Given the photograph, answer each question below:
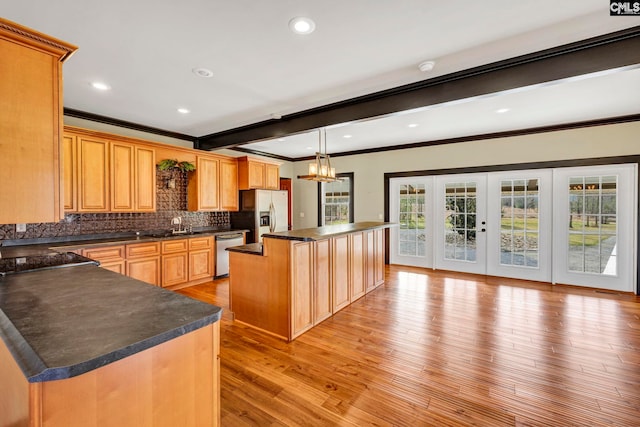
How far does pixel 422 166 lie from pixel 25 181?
575 cm

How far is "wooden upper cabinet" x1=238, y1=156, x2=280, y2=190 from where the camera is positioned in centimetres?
557

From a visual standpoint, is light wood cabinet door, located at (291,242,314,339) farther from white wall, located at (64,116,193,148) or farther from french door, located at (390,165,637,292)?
french door, located at (390,165,637,292)

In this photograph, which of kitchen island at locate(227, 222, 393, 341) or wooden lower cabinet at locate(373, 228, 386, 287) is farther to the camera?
wooden lower cabinet at locate(373, 228, 386, 287)

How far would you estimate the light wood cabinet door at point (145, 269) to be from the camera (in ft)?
12.9

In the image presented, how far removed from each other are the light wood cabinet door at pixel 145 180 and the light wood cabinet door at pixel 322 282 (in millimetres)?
2880

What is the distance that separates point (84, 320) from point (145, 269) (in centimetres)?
338

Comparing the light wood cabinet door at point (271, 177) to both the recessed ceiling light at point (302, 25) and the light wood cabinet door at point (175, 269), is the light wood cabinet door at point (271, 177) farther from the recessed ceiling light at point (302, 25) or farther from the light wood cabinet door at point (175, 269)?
the recessed ceiling light at point (302, 25)

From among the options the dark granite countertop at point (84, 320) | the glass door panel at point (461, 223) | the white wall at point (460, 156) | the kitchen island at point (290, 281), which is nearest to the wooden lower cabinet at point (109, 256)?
the kitchen island at point (290, 281)

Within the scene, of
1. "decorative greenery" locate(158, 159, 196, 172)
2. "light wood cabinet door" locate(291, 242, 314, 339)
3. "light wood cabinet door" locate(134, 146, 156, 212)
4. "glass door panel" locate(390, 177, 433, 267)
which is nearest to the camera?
"light wood cabinet door" locate(291, 242, 314, 339)

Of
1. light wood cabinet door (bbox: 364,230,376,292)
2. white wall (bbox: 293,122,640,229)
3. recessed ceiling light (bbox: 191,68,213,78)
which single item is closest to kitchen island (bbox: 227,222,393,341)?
light wood cabinet door (bbox: 364,230,376,292)

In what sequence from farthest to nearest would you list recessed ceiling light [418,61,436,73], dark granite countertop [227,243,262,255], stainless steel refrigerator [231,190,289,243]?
stainless steel refrigerator [231,190,289,243] < dark granite countertop [227,243,262,255] < recessed ceiling light [418,61,436,73]

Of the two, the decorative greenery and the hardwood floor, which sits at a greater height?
the decorative greenery

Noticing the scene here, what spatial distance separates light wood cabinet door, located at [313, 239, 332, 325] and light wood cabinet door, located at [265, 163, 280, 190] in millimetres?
2959

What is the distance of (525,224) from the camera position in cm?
498
